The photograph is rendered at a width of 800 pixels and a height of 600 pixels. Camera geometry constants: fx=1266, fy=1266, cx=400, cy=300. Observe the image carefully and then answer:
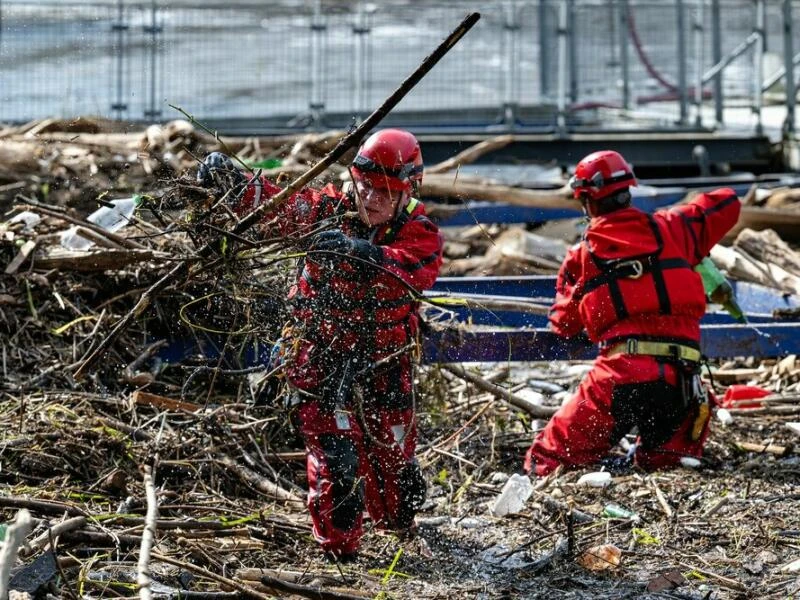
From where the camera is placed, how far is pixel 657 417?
6.68 m

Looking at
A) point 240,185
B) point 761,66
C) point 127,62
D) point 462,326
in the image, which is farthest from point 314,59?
point 240,185

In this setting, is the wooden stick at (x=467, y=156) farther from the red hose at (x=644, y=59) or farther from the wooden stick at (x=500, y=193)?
the red hose at (x=644, y=59)

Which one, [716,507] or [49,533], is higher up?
[49,533]

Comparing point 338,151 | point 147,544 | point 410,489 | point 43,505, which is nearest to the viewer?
point 338,151

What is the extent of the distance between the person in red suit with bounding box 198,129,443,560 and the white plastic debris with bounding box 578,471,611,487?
48.1 inches

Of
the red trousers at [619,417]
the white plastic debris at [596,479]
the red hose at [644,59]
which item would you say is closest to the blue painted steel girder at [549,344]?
the red trousers at [619,417]

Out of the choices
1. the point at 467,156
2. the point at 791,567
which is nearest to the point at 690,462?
the point at 791,567

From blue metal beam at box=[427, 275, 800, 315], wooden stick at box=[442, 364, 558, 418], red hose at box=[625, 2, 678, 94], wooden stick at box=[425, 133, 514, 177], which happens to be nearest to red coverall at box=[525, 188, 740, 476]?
wooden stick at box=[442, 364, 558, 418]

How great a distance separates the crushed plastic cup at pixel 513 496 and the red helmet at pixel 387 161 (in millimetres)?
1548

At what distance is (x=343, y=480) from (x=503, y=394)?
1810 millimetres

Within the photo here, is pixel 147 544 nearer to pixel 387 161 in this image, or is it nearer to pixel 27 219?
pixel 387 161

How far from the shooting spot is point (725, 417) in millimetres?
7398

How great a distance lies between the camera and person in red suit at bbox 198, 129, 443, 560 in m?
5.44

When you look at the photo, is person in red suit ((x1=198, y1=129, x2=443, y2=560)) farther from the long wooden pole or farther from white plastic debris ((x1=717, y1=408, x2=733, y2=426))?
white plastic debris ((x1=717, y1=408, x2=733, y2=426))
